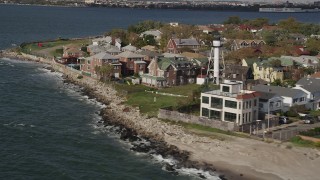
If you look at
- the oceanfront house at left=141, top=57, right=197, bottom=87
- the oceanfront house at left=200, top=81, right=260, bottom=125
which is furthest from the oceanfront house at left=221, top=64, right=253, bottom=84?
the oceanfront house at left=200, top=81, right=260, bottom=125

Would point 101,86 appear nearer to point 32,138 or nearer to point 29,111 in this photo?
point 29,111

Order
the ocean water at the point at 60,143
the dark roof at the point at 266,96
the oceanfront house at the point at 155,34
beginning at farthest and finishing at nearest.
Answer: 1. the oceanfront house at the point at 155,34
2. the dark roof at the point at 266,96
3. the ocean water at the point at 60,143

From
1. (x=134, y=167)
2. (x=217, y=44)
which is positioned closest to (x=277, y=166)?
(x=134, y=167)

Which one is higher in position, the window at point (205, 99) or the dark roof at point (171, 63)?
the dark roof at point (171, 63)

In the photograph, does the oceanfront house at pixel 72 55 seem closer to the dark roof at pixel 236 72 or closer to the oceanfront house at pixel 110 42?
the oceanfront house at pixel 110 42

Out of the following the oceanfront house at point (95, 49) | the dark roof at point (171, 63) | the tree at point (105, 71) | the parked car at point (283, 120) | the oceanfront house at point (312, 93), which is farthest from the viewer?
the oceanfront house at point (95, 49)

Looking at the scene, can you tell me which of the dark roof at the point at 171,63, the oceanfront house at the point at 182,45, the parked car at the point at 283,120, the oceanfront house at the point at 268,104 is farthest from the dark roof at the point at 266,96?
the oceanfront house at the point at 182,45

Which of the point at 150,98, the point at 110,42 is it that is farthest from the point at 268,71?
the point at 110,42

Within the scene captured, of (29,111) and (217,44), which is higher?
(217,44)
